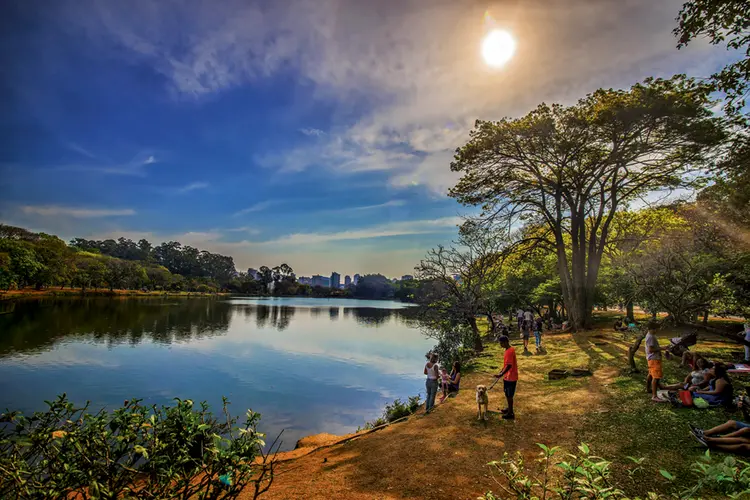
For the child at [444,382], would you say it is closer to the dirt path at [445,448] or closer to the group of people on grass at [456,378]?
the group of people on grass at [456,378]

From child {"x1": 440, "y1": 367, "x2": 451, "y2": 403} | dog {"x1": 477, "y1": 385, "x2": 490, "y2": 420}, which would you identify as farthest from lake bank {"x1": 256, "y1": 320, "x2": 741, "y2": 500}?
child {"x1": 440, "y1": 367, "x2": 451, "y2": 403}

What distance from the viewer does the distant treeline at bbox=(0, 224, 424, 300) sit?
48.6m

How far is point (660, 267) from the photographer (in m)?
10.9

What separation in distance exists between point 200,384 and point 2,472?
15.1m

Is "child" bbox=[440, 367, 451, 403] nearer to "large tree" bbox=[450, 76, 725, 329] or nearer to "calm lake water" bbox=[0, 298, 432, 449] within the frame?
"calm lake water" bbox=[0, 298, 432, 449]

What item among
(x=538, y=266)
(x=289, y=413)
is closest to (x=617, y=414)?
(x=289, y=413)

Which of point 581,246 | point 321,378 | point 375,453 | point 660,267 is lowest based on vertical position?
point 321,378

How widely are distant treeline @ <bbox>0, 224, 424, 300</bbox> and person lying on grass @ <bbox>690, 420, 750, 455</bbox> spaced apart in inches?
528

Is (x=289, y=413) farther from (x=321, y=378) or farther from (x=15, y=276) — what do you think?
(x=15, y=276)

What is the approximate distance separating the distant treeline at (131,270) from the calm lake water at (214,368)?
5.44 m

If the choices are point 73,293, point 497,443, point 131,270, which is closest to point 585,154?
point 497,443

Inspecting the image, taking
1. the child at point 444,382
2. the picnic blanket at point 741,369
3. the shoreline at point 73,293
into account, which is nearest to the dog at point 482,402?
the child at point 444,382

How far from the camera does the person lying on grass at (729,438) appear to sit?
4.96m

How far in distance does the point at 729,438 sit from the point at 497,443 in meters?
3.41
